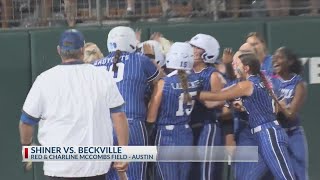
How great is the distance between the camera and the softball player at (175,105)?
8.34 m

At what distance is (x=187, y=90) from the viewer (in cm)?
833

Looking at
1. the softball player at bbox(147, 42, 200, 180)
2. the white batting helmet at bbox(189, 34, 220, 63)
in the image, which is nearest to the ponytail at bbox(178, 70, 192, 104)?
the softball player at bbox(147, 42, 200, 180)

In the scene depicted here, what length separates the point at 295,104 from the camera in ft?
29.1

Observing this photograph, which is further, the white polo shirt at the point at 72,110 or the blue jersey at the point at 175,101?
the blue jersey at the point at 175,101

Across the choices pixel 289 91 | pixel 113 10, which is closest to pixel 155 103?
pixel 289 91

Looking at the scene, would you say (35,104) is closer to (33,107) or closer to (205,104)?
(33,107)

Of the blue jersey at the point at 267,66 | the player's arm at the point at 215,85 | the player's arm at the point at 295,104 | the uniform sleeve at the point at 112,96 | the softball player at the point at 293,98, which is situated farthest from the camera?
the blue jersey at the point at 267,66

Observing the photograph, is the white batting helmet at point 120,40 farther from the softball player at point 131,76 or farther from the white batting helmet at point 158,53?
the white batting helmet at point 158,53

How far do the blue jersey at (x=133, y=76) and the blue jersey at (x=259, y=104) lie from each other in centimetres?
96

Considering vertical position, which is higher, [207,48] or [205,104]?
[207,48]

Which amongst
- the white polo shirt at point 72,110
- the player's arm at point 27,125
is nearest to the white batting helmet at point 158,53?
the white polo shirt at point 72,110

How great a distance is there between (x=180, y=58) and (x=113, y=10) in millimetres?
2830

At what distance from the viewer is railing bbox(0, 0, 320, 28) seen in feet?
35.3

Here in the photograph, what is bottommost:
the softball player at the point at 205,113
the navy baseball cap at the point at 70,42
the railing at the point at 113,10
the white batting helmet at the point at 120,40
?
the softball player at the point at 205,113
